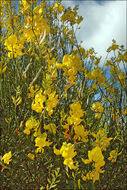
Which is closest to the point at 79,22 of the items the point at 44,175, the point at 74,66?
the point at 74,66

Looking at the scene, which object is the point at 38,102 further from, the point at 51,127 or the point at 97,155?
the point at 97,155

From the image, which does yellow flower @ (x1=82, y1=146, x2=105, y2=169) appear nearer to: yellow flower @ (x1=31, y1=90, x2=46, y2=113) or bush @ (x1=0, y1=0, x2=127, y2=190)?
bush @ (x1=0, y1=0, x2=127, y2=190)

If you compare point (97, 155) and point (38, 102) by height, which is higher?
point (38, 102)

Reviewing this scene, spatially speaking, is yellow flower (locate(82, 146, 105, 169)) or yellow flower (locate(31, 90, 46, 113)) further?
yellow flower (locate(31, 90, 46, 113))

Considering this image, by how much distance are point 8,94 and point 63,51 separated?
0.77m

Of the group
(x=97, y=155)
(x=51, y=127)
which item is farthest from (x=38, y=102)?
(x=97, y=155)

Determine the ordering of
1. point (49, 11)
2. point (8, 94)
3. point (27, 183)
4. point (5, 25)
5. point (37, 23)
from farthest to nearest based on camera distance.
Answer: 1. point (49, 11)
2. point (5, 25)
3. point (8, 94)
4. point (27, 183)
5. point (37, 23)

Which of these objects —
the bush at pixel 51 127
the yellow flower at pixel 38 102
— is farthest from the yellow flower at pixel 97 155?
the yellow flower at pixel 38 102

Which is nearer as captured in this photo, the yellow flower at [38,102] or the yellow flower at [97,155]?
the yellow flower at [97,155]

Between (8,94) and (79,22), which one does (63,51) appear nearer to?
(79,22)

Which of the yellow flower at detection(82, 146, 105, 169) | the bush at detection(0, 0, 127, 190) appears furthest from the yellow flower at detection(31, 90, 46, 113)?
the yellow flower at detection(82, 146, 105, 169)

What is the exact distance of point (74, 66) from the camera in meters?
1.06

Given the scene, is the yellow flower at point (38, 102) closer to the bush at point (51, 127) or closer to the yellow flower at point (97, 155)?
the bush at point (51, 127)

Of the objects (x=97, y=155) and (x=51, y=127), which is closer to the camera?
(x=97, y=155)
